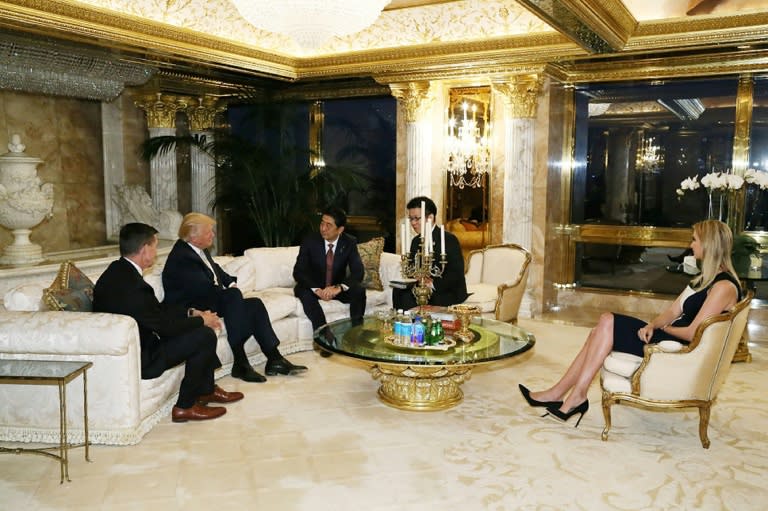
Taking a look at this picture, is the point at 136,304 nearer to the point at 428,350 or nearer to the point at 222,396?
the point at 222,396

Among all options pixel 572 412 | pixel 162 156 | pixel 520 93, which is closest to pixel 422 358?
pixel 572 412

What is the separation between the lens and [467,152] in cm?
849

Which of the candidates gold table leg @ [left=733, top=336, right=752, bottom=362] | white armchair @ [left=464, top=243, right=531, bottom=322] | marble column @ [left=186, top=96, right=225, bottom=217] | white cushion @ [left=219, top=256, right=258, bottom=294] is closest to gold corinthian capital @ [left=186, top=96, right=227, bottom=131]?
marble column @ [left=186, top=96, right=225, bottom=217]

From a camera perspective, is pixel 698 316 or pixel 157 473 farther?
pixel 698 316

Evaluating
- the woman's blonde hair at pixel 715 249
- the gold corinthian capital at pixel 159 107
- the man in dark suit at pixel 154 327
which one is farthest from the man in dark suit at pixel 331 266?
the gold corinthian capital at pixel 159 107

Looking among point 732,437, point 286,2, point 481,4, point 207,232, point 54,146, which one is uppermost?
point 481,4

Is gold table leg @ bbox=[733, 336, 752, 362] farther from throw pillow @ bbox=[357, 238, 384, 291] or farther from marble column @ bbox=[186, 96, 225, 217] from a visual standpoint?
marble column @ bbox=[186, 96, 225, 217]

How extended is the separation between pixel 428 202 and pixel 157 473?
9.84 ft

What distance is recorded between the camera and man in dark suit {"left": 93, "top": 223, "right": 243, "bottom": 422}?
13.7 feet

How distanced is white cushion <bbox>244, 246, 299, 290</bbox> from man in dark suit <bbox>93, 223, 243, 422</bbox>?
2.02 meters

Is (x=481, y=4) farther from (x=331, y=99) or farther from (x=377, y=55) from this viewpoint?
(x=331, y=99)

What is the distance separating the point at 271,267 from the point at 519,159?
3137mm

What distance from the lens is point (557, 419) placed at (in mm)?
4547

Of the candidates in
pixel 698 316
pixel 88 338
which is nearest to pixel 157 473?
pixel 88 338
